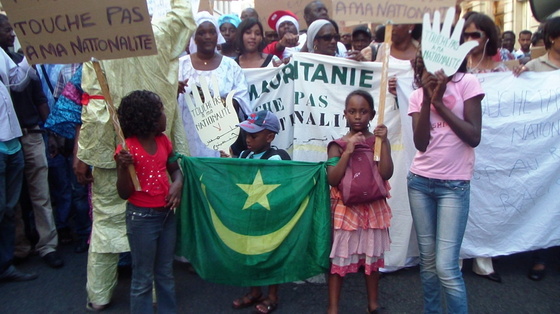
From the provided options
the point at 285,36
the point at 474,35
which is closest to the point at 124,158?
the point at 474,35

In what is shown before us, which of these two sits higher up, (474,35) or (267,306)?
(474,35)

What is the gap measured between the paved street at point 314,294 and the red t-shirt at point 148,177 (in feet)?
3.56

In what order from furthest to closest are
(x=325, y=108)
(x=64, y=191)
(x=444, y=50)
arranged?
(x=64, y=191) → (x=325, y=108) → (x=444, y=50)

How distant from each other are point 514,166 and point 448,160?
162 cm

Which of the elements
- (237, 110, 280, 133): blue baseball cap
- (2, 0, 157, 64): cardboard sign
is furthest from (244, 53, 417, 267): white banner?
(2, 0, 157, 64): cardboard sign

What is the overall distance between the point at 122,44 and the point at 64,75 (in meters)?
1.78

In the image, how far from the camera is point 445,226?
309 cm

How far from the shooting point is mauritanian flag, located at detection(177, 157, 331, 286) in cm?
362

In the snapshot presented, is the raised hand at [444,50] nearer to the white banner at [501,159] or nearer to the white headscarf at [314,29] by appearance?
the white banner at [501,159]

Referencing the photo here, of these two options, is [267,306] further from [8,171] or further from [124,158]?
[8,171]

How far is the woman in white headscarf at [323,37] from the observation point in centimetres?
475

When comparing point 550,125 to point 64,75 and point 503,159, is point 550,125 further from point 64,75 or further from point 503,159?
point 64,75

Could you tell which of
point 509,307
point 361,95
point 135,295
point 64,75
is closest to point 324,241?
point 361,95

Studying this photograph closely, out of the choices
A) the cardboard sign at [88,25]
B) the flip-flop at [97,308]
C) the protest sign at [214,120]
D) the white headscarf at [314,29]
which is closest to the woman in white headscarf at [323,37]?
the white headscarf at [314,29]
